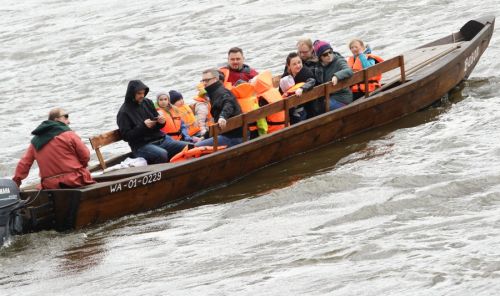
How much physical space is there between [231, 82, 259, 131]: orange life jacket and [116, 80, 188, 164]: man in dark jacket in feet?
3.27

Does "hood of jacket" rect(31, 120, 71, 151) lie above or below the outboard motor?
above

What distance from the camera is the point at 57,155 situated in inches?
397

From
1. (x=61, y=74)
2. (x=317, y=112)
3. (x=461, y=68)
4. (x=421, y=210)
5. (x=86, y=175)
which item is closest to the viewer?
(x=421, y=210)

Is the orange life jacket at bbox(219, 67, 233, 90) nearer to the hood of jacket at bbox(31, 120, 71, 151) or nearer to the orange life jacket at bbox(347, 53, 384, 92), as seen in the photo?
the orange life jacket at bbox(347, 53, 384, 92)

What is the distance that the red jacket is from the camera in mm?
10070

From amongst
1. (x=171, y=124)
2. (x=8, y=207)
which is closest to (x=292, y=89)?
(x=171, y=124)

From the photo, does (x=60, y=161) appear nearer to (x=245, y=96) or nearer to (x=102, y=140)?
(x=102, y=140)

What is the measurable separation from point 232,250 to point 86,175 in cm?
229

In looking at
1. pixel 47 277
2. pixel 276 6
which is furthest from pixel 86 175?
pixel 276 6

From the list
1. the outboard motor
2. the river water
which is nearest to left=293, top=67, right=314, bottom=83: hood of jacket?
the river water

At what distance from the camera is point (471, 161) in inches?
424

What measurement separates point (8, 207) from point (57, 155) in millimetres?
788

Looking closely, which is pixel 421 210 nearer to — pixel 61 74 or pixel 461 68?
pixel 461 68

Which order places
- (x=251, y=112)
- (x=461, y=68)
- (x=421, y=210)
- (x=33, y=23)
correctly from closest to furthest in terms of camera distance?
(x=421, y=210)
(x=251, y=112)
(x=461, y=68)
(x=33, y=23)
